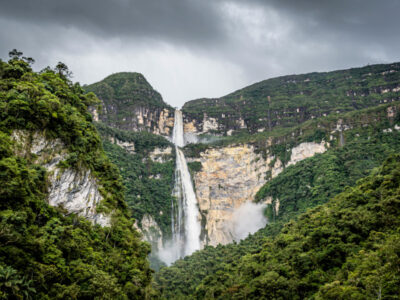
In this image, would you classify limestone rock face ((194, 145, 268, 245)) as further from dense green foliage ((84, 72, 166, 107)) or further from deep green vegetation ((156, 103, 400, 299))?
dense green foliage ((84, 72, 166, 107))

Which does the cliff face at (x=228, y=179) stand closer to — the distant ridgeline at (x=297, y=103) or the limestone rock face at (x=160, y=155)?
the limestone rock face at (x=160, y=155)

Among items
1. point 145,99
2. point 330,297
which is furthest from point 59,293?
point 145,99

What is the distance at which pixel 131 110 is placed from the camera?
327 feet

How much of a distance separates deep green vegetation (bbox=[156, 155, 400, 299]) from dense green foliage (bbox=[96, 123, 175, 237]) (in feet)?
113

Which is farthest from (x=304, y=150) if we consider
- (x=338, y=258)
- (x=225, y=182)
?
(x=338, y=258)

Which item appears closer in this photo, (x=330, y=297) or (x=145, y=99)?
(x=330, y=297)

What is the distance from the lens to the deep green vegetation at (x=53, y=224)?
17.5 meters

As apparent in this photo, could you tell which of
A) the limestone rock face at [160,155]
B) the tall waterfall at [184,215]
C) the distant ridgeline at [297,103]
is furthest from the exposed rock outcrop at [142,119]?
the tall waterfall at [184,215]

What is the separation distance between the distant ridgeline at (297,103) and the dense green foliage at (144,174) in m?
23.3

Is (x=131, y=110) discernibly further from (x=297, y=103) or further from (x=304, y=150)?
(x=297, y=103)

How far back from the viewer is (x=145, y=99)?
105 m

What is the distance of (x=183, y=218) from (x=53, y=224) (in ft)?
184

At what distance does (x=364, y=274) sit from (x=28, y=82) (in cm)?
2780

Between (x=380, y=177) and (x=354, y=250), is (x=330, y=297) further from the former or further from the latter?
(x=380, y=177)
